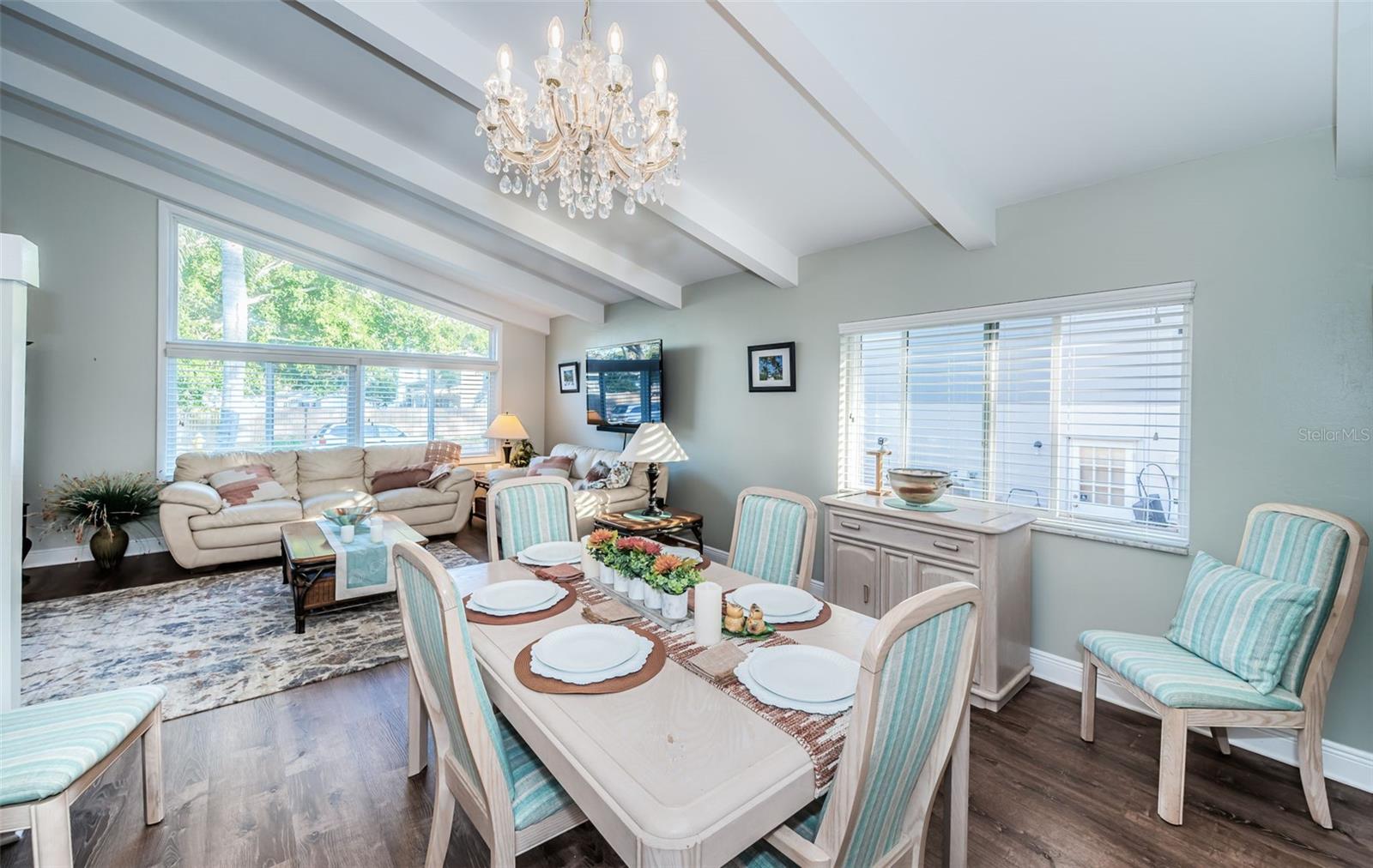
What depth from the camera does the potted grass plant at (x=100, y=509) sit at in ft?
13.6

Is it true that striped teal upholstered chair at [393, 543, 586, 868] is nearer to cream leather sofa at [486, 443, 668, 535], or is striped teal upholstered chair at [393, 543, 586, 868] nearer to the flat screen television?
cream leather sofa at [486, 443, 668, 535]

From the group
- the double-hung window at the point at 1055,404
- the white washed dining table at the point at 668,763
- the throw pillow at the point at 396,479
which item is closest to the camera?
the white washed dining table at the point at 668,763

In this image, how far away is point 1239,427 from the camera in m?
2.15

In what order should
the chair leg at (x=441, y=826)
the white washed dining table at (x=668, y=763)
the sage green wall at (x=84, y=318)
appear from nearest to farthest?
the white washed dining table at (x=668, y=763) → the chair leg at (x=441, y=826) → the sage green wall at (x=84, y=318)

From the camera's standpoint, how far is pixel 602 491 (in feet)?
15.7

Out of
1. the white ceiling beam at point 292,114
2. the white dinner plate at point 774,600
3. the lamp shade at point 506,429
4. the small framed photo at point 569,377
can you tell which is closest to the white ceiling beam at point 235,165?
the white ceiling beam at point 292,114

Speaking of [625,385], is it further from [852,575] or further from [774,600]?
[774,600]

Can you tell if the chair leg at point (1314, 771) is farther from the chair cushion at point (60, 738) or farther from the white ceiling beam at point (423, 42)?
the chair cushion at point (60, 738)

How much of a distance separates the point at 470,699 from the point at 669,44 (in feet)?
7.56

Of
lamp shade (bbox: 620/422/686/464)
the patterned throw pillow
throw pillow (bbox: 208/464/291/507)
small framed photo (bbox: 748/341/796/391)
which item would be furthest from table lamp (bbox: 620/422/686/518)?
throw pillow (bbox: 208/464/291/507)

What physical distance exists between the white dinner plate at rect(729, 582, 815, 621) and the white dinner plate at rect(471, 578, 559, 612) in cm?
60

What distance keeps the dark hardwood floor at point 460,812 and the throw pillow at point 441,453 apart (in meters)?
3.67

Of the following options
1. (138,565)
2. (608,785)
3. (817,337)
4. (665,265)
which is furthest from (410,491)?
(608,785)

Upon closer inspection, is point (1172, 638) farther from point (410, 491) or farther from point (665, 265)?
point (410, 491)
